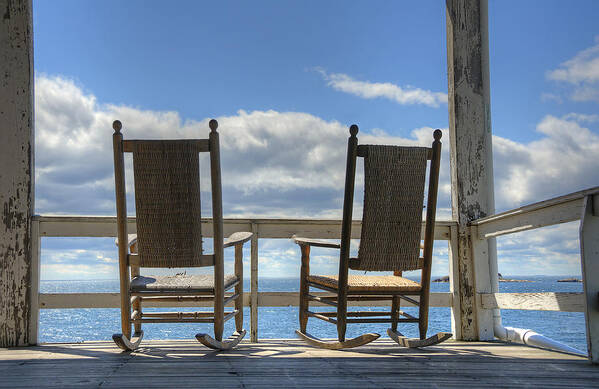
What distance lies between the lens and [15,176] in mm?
3100

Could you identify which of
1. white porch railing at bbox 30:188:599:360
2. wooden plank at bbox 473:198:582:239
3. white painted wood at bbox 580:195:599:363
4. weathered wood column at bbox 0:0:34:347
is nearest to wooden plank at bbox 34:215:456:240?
white porch railing at bbox 30:188:599:360

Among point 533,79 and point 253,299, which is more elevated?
point 533,79

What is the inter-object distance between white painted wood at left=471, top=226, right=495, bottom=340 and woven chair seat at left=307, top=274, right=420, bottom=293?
25.7 inches

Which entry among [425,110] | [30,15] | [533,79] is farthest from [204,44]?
[30,15]

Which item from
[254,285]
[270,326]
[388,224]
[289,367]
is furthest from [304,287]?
[270,326]

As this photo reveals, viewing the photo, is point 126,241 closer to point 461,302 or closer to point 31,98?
point 31,98

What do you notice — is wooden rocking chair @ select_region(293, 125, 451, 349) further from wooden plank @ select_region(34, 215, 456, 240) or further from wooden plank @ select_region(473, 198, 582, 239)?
wooden plank @ select_region(34, 215, 456, 240)

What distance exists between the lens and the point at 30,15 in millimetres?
3184

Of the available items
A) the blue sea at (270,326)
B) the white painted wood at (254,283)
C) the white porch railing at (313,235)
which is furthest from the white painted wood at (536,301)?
the blue sea at (270,326)

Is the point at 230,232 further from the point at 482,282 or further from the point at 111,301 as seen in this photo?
the point at 482,282

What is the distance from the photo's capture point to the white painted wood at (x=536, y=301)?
244cm

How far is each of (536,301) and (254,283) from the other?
1495 mm

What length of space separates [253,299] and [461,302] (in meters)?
1.24

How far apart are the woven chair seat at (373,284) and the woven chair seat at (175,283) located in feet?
1.55
